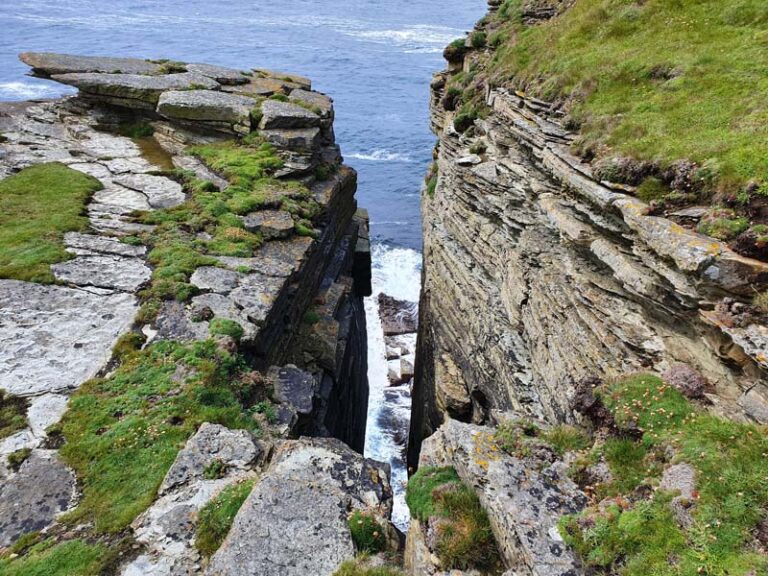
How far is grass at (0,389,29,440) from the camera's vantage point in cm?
888

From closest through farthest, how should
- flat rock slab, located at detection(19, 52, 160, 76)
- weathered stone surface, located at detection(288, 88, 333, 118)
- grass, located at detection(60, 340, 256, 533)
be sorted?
1. grass, located at detection(60, 340, 256, 533)
2. weathered stone surface, located at detection(288, 88, 333, 118)
3. flat rock slab, located at detection(19, 52, 160, 76)

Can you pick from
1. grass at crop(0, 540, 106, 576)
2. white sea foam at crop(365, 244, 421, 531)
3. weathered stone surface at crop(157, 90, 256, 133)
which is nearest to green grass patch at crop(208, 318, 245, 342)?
grass at crop(0, 540, 106, 576)

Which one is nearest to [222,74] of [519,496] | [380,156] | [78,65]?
[78,65]

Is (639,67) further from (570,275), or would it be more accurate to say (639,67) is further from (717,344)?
(717,344)

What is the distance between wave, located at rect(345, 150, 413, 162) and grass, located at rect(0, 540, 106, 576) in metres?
58.7

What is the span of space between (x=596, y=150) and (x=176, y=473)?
1074 centimetres

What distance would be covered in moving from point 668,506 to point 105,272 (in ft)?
43.8

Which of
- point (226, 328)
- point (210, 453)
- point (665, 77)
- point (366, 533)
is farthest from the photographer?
point (665, 77)

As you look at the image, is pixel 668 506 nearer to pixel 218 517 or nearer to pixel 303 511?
pixel 303 511

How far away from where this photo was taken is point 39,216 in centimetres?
1520

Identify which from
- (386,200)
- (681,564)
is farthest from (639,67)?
(386,200)

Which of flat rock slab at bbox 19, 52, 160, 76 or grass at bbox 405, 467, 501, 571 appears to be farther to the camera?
flat rock slab at bbox 19, 52, 160, 76

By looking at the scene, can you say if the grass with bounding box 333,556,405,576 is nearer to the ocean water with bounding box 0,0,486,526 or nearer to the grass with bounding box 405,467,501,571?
the grass with bounding box 405,467,501,571

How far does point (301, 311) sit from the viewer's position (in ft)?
55.5
